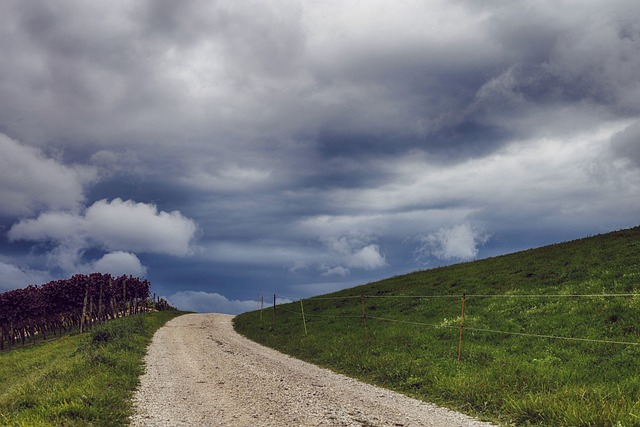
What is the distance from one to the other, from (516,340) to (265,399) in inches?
471

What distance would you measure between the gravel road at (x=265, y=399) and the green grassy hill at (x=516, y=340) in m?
1.33

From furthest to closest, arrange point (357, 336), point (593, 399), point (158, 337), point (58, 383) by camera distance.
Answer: point (158, 337) < point (357, 336) < point (58, 383) < point (593, 399)

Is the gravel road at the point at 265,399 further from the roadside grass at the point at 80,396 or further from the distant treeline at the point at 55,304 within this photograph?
the distant treeline at the point at 55,304

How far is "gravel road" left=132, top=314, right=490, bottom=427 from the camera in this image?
39.3ft

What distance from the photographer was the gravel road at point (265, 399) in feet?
39.3

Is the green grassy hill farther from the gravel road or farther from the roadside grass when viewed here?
the roadside grass

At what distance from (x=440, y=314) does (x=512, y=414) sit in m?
17.0

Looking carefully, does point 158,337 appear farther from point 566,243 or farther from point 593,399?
point 566,243

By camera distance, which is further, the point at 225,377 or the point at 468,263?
the point at 468,263

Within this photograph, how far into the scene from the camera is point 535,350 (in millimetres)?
18469

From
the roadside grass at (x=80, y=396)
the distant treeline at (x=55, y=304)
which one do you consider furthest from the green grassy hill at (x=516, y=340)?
the distant treeline at (x=55, y=304)

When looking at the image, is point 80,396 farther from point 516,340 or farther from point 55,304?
point 55,304

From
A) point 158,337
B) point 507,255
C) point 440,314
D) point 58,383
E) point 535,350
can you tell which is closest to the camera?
point 58,383

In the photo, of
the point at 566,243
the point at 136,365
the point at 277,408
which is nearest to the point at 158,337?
the point at 136,365
